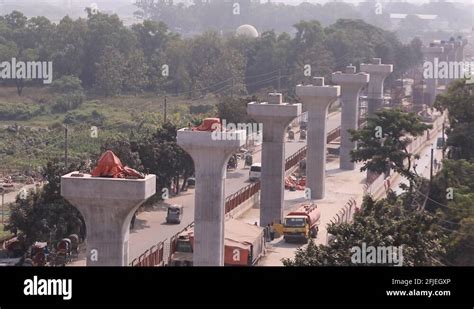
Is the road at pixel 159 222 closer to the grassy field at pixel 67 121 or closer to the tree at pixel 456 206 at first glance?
the grassy field at pixel 67 121

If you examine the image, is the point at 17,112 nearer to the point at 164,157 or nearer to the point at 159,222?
the point at 164,157

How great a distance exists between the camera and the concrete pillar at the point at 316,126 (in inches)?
1371

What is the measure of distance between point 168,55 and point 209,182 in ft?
182

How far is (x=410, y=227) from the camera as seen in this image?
20172 mm

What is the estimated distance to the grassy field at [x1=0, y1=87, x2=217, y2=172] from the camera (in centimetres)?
4576

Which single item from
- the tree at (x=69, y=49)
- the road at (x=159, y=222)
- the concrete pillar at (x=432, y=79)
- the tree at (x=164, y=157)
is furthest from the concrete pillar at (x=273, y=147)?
the tree at (x=69, y=49)

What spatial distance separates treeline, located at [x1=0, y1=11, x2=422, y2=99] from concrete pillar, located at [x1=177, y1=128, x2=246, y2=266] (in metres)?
46.3

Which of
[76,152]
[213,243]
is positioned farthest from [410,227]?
[76,152]

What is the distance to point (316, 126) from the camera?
35.7 meters

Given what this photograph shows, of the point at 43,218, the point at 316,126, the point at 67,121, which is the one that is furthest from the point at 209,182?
the point at 67,121

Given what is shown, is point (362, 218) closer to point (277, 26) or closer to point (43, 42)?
point (43, 42)

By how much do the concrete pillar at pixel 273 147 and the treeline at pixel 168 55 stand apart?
38.9 metres

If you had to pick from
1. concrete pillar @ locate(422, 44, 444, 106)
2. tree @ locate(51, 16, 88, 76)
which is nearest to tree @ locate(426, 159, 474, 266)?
concrete pillar @ locate(422, 44, 444, 106)
